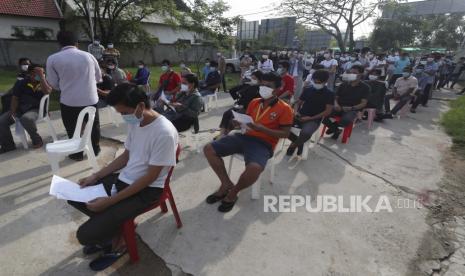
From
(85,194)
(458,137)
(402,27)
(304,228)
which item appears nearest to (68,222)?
(85,194)

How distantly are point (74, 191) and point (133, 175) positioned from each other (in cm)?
49

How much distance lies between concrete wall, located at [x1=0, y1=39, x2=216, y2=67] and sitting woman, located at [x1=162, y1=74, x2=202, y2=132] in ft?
29.3

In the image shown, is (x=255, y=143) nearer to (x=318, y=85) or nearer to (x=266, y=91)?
(x=266, y=91)

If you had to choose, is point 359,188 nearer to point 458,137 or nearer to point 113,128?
point 458,137

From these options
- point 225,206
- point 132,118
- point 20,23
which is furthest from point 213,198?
point 20,23

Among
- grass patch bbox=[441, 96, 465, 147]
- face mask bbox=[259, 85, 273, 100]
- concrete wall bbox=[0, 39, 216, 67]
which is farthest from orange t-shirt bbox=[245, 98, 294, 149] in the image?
concrete wall bbox=[0, 39, 216, 67]

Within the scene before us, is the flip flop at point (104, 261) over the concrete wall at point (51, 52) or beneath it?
beneath

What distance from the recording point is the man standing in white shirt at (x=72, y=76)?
3561 millimetres

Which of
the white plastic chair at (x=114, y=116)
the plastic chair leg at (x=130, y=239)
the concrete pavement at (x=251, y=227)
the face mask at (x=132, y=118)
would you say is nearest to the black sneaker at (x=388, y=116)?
the concrete pavement at (x=251, y=227)

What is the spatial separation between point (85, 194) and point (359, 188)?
3.26 meters

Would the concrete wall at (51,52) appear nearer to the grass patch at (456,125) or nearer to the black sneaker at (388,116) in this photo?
the black sneaker at (388,116)

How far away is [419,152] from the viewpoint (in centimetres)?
516

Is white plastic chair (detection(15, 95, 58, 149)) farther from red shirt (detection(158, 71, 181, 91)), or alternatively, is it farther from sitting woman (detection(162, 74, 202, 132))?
red shirt (detection(158, 71, 181, 91))

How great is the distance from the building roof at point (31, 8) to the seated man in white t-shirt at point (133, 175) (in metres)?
20.8
